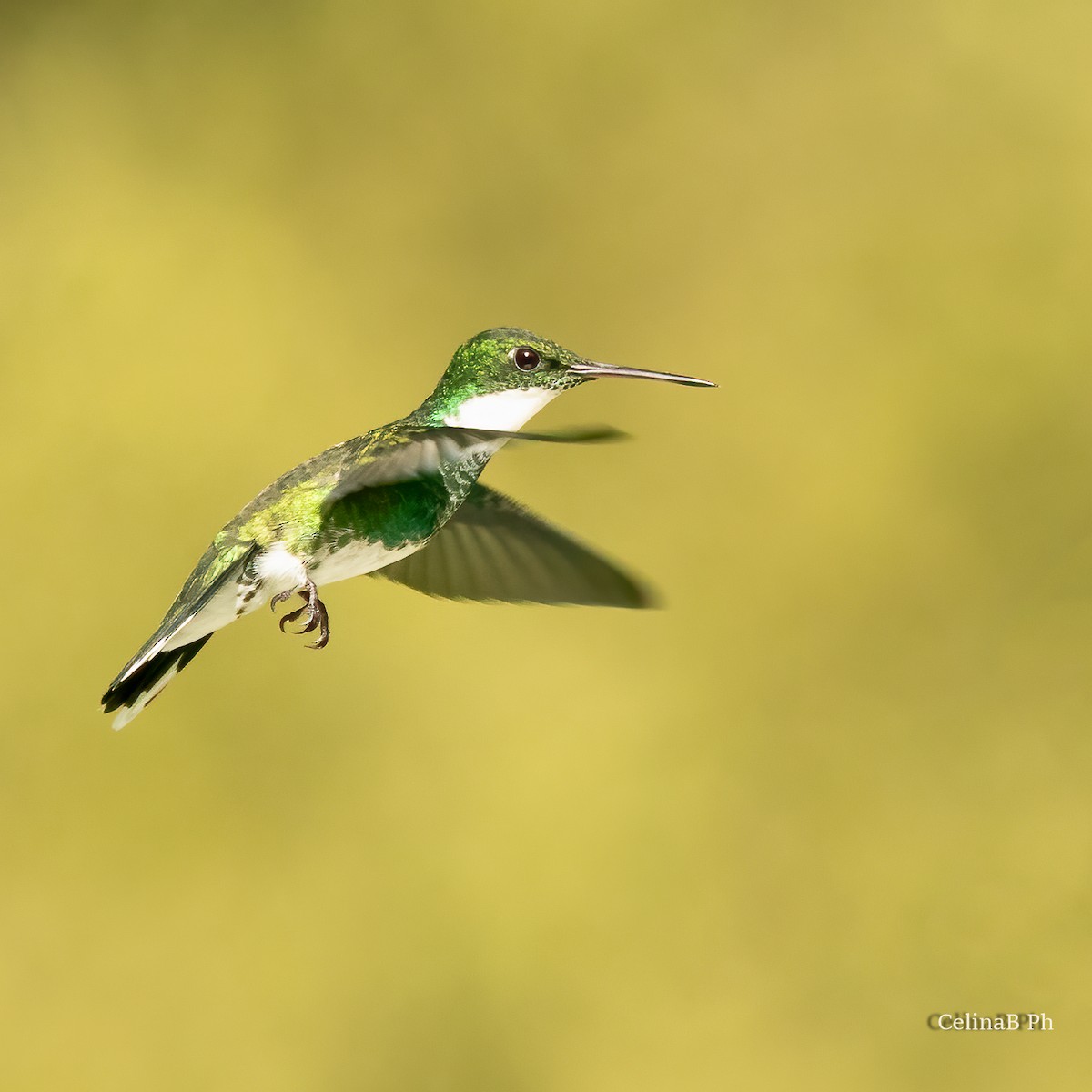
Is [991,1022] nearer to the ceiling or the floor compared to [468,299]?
nearer to the floor

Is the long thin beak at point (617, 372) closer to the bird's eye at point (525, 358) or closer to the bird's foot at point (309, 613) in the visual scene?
the bird's eye at point (525, 358)

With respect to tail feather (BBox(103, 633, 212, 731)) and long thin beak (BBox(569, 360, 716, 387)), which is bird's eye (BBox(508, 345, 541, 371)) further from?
tail feather (BBox(103, 633, 212, 731))

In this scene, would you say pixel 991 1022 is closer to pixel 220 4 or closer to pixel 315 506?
pixel 315 506

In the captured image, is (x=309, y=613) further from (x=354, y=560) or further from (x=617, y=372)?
(x=617, y=372)

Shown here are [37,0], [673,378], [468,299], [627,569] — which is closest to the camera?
[673,378]

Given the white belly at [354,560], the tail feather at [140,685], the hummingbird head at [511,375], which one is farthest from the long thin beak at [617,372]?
the tail feather at [140,685]

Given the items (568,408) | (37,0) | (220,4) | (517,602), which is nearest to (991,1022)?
(568,408)

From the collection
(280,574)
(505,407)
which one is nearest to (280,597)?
(280,574)
